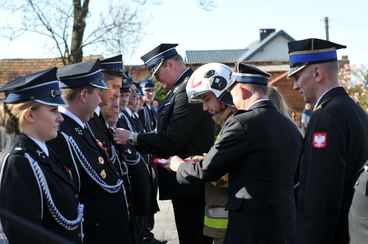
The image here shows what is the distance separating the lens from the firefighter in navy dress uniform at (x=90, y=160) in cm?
373

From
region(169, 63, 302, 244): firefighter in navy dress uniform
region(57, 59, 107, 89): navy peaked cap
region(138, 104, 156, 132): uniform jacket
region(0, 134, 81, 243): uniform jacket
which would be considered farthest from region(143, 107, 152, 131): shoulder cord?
region(0, 134, 81, 243): uniform jacket

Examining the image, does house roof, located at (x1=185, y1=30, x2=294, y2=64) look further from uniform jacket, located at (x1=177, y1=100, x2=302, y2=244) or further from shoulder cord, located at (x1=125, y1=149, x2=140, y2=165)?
uniform jacket, located at (x1=177, y1=100, x2=302, y2=244)

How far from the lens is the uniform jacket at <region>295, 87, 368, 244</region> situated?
322cm

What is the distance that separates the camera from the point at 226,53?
69.4m

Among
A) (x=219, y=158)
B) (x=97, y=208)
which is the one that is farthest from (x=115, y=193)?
(x=219, y=158)

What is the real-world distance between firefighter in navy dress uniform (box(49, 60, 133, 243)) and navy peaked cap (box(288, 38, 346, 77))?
1438 mm

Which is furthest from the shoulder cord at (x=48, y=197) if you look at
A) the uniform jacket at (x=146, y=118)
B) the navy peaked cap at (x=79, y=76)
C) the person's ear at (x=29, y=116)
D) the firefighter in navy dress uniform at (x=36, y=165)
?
the uniform jacket at (x=146, y=118)

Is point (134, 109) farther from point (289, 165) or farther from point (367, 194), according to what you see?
point (367, 194)

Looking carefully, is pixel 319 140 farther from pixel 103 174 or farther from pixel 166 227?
pixel 166 227

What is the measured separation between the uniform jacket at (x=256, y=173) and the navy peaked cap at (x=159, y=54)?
1.82m

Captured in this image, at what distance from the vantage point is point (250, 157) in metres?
3.55

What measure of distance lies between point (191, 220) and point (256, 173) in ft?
5.31

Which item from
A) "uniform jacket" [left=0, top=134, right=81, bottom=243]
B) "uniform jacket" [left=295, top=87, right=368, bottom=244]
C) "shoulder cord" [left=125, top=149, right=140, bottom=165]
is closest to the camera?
"uniform jacket" [left=0, top=134, right=81, bottom=243]

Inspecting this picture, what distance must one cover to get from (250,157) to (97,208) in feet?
3.66
